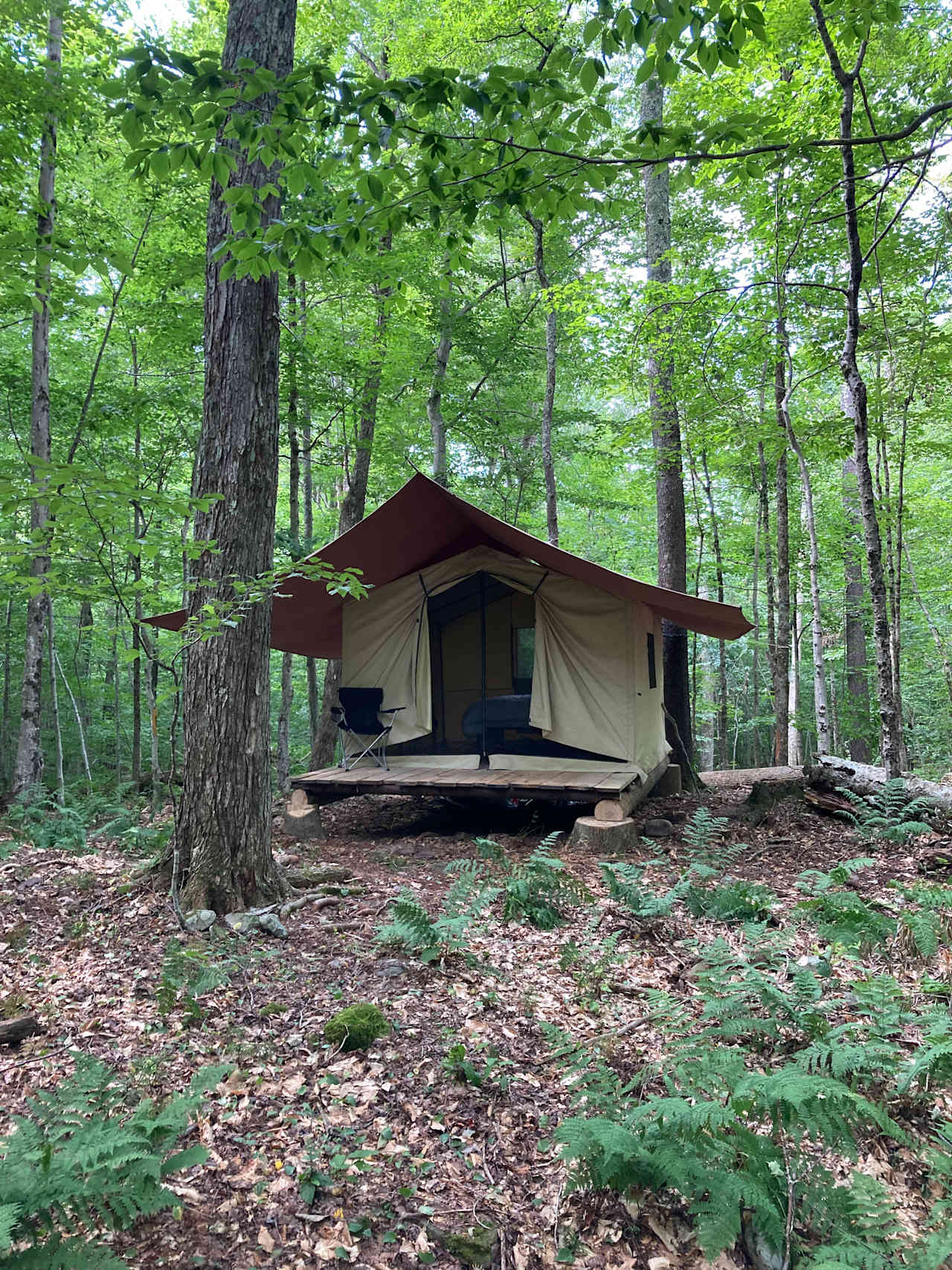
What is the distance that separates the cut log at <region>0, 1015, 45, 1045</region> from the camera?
2219mm

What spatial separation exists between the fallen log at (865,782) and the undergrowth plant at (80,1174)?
4433 mm

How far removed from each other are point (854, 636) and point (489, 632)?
17.1ft

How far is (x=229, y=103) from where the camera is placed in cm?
209

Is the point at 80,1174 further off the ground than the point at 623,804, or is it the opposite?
the point at 623,804

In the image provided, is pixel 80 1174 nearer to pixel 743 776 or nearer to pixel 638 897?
pixel 638 897

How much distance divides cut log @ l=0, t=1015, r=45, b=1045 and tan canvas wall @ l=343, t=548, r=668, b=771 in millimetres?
4011

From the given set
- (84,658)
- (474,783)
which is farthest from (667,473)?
(84,658)

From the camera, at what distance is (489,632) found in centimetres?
706

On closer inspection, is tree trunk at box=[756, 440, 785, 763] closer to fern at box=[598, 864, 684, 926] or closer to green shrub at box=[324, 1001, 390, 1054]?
fern at box=[598, 864, 684, 926]

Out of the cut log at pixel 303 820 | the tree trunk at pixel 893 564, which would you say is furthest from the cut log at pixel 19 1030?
the tree trunk at pixel 893 564

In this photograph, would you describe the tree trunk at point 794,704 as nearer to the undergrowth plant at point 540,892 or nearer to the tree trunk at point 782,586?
the tree trunk at point 782,586

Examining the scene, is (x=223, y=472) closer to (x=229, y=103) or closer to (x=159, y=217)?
(x=229, y=103)

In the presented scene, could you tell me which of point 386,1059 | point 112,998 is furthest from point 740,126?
point 112,998

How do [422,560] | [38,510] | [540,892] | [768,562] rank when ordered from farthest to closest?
1. [768,562]
2. [422,560]
3. [38,510]
4. [540,892]
